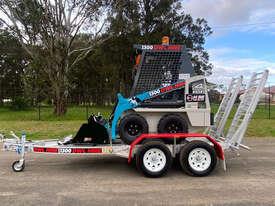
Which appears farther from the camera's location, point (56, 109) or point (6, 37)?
point (6, 37)

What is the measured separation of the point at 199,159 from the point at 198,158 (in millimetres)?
27

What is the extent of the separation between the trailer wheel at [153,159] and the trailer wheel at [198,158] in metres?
0.32

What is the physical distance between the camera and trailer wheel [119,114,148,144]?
721cm

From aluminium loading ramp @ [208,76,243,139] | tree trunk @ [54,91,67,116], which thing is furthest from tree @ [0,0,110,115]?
aluminium loading ramp @ [208,76,243,139]

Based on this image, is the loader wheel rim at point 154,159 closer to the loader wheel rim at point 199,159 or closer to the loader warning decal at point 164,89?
the loader wheel rim at point 199,159

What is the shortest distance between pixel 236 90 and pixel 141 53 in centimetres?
242

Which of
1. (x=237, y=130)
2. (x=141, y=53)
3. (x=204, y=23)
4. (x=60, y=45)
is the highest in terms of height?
(x=204, y=23)

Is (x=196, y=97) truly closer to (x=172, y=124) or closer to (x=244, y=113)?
(x=172, y=124)

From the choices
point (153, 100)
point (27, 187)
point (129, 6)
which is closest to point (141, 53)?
point (153, 100)

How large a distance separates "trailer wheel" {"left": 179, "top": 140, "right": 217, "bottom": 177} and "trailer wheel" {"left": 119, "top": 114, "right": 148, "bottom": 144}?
3.17ft

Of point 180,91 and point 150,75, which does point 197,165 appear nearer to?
point 180,91

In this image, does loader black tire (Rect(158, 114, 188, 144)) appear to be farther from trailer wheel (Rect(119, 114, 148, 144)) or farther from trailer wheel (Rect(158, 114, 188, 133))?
trailer wheel (Rect(119, 114, 148, 144))

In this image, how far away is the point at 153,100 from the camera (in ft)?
24.4

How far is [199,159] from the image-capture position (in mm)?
6871
